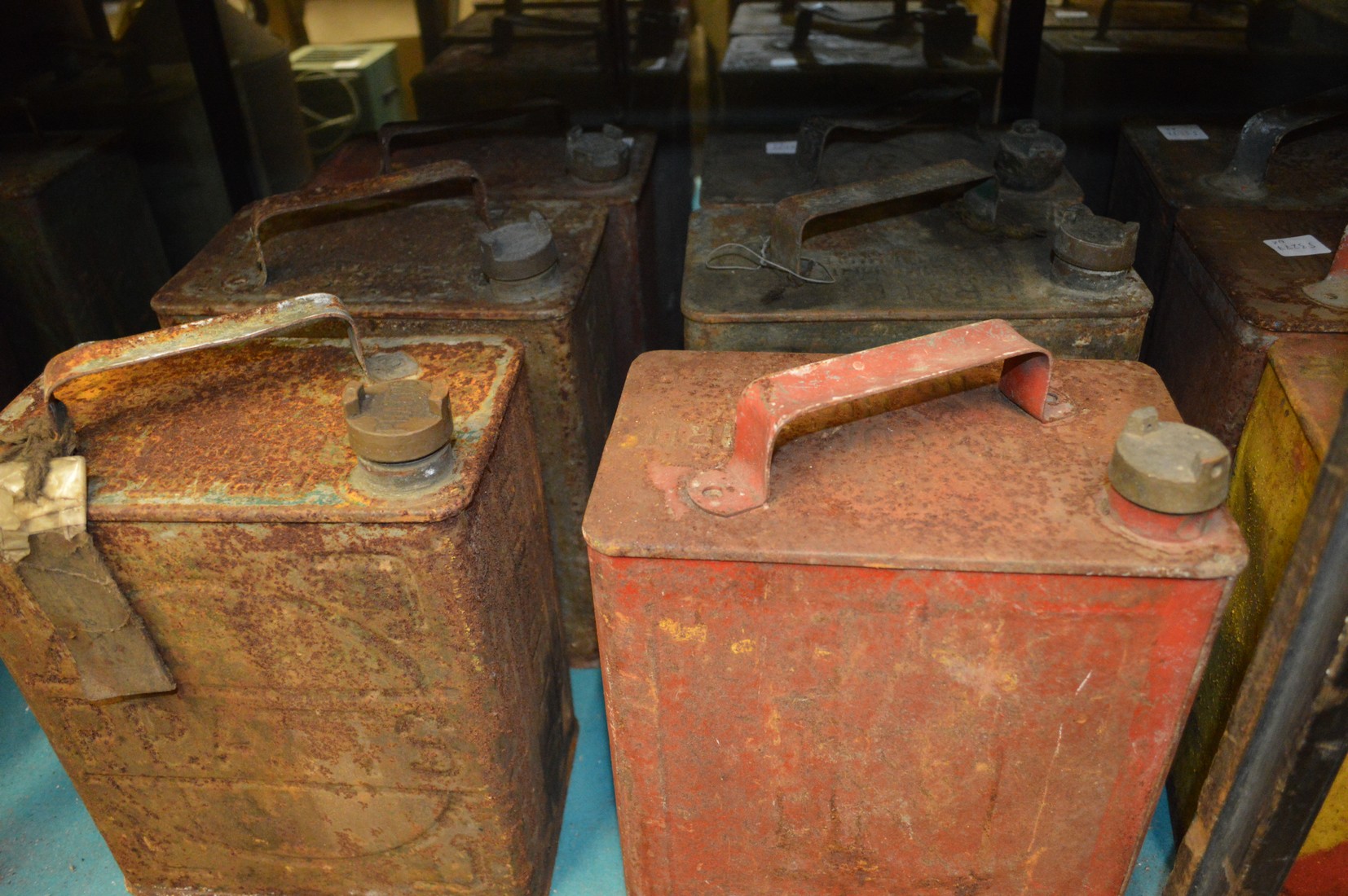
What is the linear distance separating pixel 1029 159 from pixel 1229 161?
0.42 meters

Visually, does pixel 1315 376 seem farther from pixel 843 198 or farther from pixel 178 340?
pixel 178 340

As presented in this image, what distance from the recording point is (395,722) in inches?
46.3

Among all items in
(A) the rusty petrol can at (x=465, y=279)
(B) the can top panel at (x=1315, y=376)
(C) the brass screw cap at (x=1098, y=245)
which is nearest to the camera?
(B) the can top panel at (x=1315, y=376)

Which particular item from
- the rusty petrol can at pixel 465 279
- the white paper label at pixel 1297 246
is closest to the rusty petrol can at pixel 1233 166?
the white paper label at pixel 1297 246

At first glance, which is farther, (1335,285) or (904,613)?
(1335,285)

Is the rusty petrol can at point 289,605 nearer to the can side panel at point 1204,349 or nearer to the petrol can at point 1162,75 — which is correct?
the can side panel at point 1204,349

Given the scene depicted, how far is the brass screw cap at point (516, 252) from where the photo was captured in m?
1.36

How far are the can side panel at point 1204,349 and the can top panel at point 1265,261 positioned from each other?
0.02 meters

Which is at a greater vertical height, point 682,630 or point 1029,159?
point 1029,159

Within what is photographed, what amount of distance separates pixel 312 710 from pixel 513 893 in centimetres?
38

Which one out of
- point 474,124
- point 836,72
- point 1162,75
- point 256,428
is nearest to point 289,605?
point 256,428

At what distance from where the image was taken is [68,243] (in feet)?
6.63

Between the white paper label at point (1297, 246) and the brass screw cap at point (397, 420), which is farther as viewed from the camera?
the white paper label at point (1297, 246)

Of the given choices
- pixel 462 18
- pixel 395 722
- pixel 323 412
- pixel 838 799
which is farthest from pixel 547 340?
pixel 462 18
